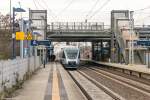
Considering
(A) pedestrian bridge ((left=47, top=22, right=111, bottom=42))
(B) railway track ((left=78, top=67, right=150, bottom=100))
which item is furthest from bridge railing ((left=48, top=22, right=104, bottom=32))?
(B) railway track ((left=78, top=67, right=150, bottom=100))

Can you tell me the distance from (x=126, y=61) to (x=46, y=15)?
2237cm

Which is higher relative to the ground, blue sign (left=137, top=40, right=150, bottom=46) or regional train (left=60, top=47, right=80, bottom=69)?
blue sign (left=137, top=40, right=150, bottom=46)

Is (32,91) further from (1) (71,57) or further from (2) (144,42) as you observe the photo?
(2) (144,42)

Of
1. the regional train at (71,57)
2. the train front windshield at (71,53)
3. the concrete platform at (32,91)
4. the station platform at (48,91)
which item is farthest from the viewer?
the train front windshield at (71,53)

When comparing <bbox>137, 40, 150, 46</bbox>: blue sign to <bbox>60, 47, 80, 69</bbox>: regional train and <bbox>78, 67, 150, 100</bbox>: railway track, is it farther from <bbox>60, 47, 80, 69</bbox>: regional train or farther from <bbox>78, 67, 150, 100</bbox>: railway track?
<bbox>78, 67, 150, 100</bbox>: railway track

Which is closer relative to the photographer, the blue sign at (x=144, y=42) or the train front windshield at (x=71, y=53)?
the train front windshield at (x=71, y=53)

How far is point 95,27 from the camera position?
90438mm

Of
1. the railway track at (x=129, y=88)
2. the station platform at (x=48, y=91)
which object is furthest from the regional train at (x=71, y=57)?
the station platform at (x=48, y=91)

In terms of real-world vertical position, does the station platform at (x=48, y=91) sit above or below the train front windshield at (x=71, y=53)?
below

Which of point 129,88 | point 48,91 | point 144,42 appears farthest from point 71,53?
point 48,91

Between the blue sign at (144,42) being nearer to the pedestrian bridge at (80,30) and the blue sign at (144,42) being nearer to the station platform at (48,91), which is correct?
the pedestrian bridge at (80,30)

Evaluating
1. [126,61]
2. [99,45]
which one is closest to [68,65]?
[126,61]

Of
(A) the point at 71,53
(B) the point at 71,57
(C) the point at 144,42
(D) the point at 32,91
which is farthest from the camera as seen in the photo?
(C) the point at 144,42

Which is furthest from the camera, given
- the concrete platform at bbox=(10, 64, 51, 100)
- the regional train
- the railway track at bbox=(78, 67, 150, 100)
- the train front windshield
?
the train front windshield
